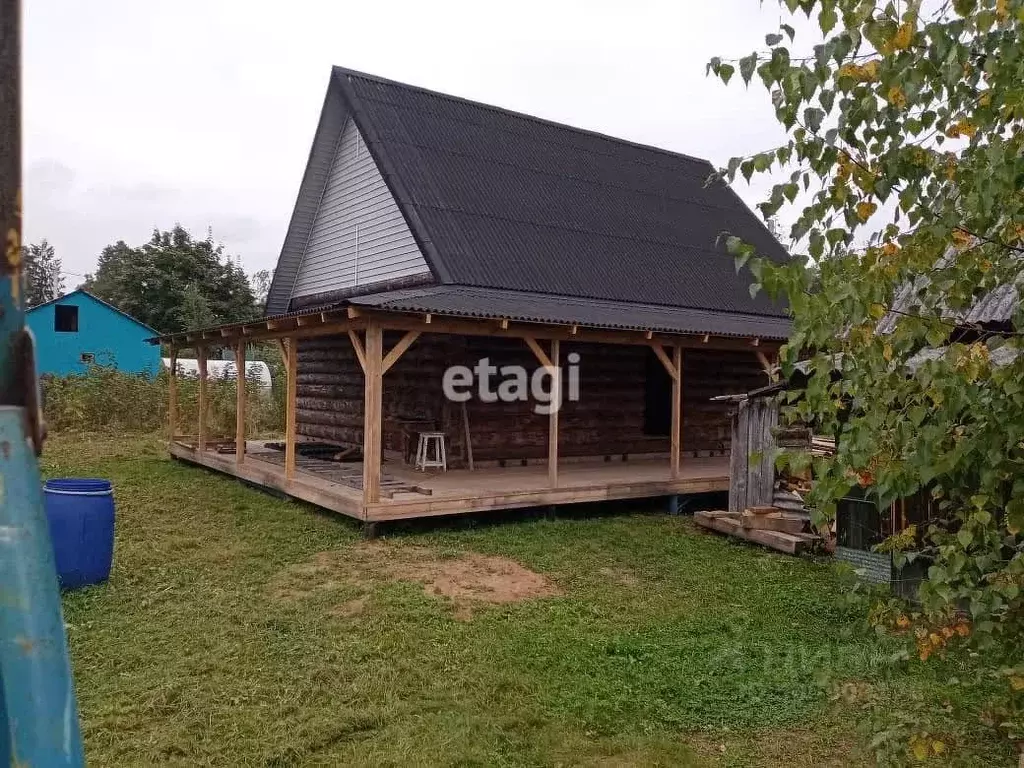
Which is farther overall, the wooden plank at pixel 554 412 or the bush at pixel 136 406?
the bush at pixel 136 406

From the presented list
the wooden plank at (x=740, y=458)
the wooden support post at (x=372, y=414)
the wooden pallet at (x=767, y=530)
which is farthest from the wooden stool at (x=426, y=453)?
the wooden plank at (x=740, y=458)

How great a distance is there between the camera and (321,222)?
15961 millimetres

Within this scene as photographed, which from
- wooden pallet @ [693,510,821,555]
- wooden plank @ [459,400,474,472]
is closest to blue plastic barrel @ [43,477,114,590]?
wooden plank @ [459,400,474,472]

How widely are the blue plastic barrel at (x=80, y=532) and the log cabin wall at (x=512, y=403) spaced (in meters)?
5.47

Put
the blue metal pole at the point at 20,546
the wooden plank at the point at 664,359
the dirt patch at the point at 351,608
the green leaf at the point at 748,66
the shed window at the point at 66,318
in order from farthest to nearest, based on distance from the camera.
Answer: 1. the shed window at the point at 66,318
2. the wooden plank at the point at 664,359
3. the dirt patch at the point at 351,608
4. the green leaf at the point at 748,66
5. the blue metal pole at the point at 20,546

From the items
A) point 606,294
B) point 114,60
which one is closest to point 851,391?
point 114,60

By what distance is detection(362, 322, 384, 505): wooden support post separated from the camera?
8.52 meters

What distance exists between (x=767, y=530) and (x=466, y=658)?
5.03 meters

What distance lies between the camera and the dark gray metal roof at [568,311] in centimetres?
920

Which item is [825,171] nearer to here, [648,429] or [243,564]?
[243,564]

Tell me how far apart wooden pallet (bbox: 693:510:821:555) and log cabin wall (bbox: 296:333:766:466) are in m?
3.80

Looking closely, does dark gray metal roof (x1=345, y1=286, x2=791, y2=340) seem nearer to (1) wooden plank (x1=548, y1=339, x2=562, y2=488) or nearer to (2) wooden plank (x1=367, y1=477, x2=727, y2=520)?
(1) wooden plank (x1=548, y1=339, x2=562, y2=488)

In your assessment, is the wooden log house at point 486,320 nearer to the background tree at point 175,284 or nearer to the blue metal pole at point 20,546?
the blue metal pole at point 20,546

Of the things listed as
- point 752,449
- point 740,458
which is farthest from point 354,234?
point 752,449
